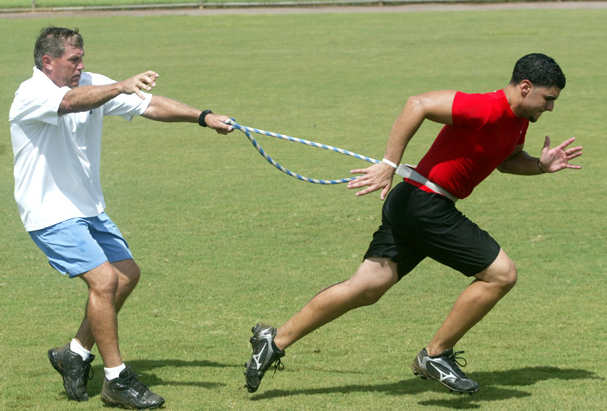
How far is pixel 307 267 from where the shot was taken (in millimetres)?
7641

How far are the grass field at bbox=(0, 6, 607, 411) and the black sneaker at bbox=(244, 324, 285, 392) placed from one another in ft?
0.41

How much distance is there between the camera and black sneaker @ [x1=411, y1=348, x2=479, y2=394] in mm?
5160

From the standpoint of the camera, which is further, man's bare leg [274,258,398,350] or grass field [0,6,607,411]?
grass field [0,6,607,411]

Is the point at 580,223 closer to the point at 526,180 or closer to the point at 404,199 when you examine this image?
the point at 526,180

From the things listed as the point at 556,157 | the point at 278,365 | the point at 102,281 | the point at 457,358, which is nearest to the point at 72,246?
the point at 102,281

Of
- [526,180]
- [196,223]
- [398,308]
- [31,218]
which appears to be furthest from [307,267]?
[526,180]

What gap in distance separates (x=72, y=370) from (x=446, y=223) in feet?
7.38

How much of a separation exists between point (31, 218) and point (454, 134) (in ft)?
7.75

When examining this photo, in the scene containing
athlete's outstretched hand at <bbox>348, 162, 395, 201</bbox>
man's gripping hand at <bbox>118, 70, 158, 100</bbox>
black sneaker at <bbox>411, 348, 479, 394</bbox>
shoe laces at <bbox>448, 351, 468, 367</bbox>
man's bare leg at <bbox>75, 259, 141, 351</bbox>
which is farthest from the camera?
man's bare leg at <bbox>75, 259, 141, 351</bbox>

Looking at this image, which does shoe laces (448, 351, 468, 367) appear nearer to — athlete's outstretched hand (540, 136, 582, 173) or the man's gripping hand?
athlete's outstretched hand (540, 136, 582, 173)

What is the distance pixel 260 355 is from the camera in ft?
17.4

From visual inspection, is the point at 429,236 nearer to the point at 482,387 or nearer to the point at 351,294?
the point at 351,294

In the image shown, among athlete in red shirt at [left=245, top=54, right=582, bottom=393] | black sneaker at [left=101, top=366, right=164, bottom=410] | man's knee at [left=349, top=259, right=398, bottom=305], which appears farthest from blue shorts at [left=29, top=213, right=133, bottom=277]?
man's knee at [left=349, top=259, right=398, bottom=305]

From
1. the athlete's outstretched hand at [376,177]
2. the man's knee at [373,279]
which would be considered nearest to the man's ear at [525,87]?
the athlete's outstretched hand at [376,177]
